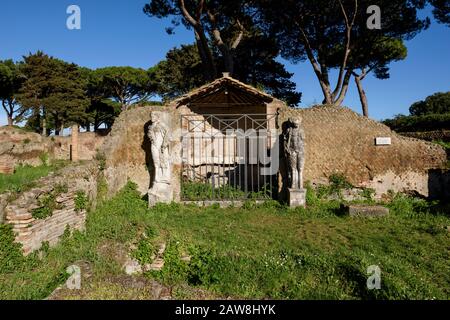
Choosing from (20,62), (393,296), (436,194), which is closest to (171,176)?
(393,296)

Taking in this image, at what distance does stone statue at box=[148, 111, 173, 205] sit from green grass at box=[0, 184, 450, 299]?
0.84 metres

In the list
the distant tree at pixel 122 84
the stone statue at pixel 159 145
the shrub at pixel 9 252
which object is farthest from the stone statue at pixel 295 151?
the distant tree at pixel 122 84

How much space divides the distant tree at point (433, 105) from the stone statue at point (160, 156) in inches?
1570

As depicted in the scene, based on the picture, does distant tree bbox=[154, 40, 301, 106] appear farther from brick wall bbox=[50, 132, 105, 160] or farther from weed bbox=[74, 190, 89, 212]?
weed bbox=[74, 190, 89, 212]

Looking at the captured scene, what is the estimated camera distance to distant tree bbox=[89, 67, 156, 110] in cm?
3173

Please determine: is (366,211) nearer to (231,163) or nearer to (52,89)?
(231,163)

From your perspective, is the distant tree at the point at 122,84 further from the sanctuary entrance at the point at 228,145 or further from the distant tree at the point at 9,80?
the sanctuary entrance at the point at 228,145

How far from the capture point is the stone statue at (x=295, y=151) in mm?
7395

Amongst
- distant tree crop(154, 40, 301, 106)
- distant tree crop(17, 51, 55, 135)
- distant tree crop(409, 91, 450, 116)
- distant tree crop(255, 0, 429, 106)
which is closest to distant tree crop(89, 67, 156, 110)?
distant tree crop(17, 51, 55, 135)

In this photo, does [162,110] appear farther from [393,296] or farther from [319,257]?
[393,296]

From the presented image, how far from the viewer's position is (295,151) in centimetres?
739

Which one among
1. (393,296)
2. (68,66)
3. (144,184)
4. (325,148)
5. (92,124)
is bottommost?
(393,296)

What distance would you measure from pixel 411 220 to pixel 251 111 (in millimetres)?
7366
